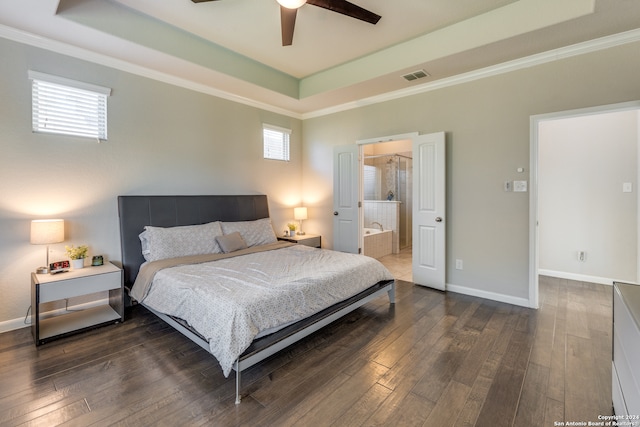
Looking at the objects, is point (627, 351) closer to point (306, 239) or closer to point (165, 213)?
point (306, 239)

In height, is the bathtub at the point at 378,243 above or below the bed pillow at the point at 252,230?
below

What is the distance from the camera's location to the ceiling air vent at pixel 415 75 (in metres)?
3.62

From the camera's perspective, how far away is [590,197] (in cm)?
420

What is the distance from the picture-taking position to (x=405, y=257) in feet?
20.0

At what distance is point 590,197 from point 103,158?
6384 mm

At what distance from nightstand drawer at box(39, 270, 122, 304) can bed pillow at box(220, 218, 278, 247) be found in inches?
54.5

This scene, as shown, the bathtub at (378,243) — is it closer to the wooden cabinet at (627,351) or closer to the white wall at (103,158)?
the white wall at (103,158)

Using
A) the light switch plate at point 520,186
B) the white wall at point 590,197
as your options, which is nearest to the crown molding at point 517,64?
the white wall at point 590,197

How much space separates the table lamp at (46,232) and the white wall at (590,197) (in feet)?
18.6

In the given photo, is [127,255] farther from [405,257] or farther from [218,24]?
[405,257]

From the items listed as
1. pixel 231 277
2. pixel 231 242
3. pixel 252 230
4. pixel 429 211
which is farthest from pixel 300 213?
pixel 231 277

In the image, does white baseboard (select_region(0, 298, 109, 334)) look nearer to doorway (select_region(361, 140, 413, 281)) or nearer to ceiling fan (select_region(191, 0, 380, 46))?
ceiling fan (select_region(191, 0, 380, 46))

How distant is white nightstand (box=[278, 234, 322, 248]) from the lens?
15.9 ft

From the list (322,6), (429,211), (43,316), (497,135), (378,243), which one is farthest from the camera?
(378,243)
